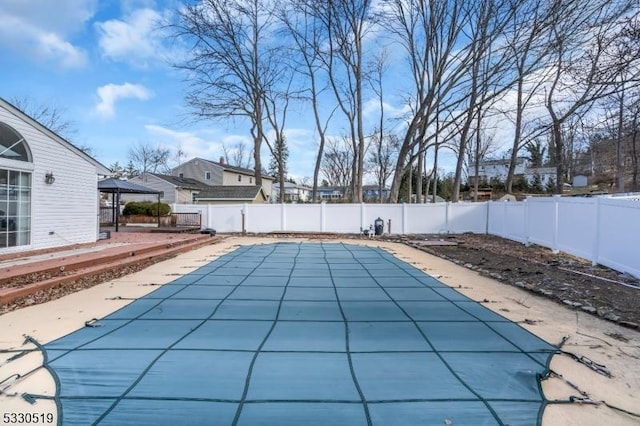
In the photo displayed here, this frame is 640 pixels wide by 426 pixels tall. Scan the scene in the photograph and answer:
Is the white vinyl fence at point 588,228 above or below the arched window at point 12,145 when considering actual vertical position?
below

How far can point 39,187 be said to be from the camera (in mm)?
7824

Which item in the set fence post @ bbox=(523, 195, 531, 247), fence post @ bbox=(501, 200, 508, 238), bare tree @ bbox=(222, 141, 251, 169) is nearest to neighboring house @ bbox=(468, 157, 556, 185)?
fence post @ bbox=(501, 200, 508, 238)

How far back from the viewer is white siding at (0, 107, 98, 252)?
769cm

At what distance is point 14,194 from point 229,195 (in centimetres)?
2021

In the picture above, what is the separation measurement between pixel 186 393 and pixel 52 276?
4707 mm

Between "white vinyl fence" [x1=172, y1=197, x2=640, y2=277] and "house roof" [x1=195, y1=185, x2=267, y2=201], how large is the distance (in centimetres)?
943

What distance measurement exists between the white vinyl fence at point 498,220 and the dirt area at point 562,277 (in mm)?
325

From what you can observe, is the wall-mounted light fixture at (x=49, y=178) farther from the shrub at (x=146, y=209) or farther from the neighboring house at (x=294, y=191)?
the neighboring house at (x=294, y=191)

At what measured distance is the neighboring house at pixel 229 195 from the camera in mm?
27158

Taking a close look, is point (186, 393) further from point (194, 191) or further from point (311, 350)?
point (194, 191)

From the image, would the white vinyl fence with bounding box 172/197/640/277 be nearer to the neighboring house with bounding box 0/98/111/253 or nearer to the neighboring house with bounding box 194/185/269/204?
the neighboring house with bounding box 0/98/111/253

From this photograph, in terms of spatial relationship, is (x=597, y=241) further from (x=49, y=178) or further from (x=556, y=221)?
(x=49, y=178)

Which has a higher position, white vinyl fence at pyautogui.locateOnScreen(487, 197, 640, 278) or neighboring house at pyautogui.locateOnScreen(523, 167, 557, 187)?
neighboring house at pyautogui.locateOnScreen(523, 167, 557, 187)

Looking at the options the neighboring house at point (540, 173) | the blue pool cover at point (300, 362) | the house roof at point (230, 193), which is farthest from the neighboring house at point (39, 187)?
the neighboring house at point (540, 173)
